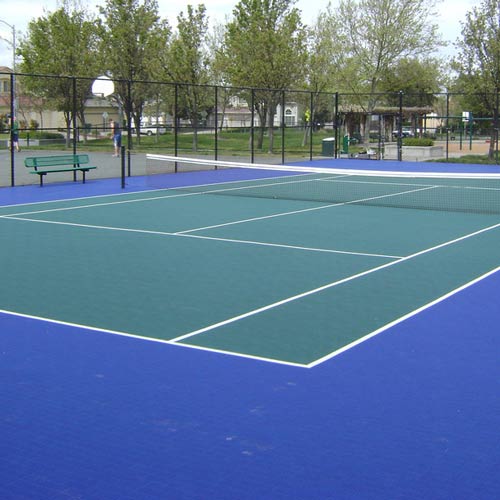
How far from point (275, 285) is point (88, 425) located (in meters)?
4.83

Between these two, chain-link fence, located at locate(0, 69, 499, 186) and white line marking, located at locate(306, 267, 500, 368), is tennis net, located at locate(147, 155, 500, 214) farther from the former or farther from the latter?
white line marking, located at locate(306, 267, 500, 368)

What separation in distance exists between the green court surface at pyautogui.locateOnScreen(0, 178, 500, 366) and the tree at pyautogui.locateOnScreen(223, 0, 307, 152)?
20509mm

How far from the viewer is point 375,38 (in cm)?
4962

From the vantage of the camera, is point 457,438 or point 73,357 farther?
point 73,357

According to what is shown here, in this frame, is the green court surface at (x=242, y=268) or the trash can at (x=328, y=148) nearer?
the green court surface at (x=242, y=268)

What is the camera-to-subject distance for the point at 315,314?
29.1ft

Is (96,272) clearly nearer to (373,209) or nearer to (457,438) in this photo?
(457,438)

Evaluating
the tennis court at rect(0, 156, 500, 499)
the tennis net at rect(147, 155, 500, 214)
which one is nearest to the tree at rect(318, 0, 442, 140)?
the tennis net at rect(147, 155, 500, 214)

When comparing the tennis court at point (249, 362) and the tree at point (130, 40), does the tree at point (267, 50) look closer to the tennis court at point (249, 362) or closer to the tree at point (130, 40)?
the tree at point (130, 40)

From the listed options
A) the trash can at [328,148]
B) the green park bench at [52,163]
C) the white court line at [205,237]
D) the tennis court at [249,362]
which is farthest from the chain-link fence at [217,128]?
the tennis court at [249,362]

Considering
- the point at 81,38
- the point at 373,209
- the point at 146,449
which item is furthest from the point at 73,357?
the point at 81,38

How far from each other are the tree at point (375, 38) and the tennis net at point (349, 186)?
72.4 feet

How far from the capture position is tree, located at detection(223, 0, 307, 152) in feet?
124

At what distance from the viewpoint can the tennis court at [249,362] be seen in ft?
16.7
